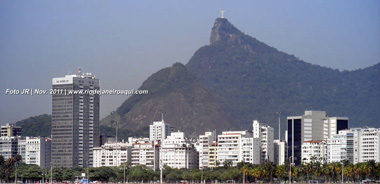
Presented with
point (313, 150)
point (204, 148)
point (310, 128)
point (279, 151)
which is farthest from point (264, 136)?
point (310, 128)

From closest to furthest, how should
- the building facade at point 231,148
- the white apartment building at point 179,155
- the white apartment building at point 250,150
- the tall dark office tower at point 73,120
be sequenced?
the white apartment building at point 250,150, the building facade at point 231,148, the white apartment building at point 179,155, the tall dark office tower at point 73,120

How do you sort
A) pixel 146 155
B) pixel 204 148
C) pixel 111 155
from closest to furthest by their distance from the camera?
pixel 204 148
pixel 146 155
pixel 111 155

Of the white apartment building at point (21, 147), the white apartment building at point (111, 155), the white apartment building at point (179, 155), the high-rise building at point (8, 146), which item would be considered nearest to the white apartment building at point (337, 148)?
the white apartment building at point (179, 155)

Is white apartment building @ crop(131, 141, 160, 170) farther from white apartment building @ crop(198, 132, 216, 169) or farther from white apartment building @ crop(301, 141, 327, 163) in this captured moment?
white apartment building @ crop(301, 141, 327, 163)

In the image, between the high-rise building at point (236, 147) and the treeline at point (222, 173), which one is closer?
the treeline at point (222, 173)

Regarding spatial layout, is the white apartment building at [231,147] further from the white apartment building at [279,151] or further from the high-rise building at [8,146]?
the high-rise building at [8,146]

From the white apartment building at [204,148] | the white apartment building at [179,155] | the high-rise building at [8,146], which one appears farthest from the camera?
the high-rise building at [8,146]

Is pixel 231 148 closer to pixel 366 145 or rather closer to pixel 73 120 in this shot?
pixel 366 145
